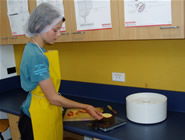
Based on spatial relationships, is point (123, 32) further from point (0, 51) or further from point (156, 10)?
point (0, 51)

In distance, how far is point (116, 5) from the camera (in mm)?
1432

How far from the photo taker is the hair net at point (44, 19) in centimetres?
135

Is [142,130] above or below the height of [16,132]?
above

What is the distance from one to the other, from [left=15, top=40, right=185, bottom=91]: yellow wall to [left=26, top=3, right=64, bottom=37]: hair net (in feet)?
2.27

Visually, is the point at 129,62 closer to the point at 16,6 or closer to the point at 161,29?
the point at 161,29

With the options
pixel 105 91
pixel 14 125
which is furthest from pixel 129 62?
pixel 14 125

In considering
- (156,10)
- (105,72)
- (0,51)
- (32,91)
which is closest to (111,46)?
(105,72)

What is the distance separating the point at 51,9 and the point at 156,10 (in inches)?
25.1

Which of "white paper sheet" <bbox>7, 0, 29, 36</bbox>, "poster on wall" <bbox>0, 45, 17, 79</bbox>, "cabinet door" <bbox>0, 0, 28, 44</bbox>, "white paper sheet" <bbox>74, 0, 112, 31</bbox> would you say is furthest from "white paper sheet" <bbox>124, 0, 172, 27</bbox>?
"poster on wall" <bbox>0, 45, 17, 79</bbox>

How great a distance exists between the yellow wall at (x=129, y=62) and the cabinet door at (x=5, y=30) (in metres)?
0.38

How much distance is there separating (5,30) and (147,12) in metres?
1.46

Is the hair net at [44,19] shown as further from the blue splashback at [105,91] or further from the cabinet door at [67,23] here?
the blue splashback at [105,91]

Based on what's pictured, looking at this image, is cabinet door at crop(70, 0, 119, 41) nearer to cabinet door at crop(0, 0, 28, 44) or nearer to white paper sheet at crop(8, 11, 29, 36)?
→ white paper sheet at crop(8, 11, 29, 36)

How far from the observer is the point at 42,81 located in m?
1.33
